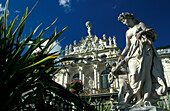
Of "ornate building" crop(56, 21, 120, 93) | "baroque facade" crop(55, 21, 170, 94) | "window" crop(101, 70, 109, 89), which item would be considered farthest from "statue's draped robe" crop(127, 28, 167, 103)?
"window" crop(101, 70, 109, 89)

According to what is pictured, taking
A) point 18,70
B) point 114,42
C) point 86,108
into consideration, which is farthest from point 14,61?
point 114,42

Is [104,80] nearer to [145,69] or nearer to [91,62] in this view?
[91,62]

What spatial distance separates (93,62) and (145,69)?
18177 millimetres

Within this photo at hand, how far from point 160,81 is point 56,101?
6.39 feet

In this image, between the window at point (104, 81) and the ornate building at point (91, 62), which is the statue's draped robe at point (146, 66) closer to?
the ornate building at point (91, 62)

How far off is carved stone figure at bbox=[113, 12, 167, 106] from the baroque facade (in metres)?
14.6

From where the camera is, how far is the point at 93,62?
69.6 feet

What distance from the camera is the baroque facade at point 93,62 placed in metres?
19.7

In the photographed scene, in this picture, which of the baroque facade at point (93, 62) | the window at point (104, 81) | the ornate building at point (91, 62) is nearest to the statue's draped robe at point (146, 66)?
the baroque facade at point (93, 62)

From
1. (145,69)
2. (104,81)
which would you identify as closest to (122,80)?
(145,69)

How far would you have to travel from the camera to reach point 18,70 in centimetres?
160

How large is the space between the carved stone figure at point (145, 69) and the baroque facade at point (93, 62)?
1462cm

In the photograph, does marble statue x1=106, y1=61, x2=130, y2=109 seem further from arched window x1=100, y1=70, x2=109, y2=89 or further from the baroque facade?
arched window x1=100, y1=70, x2=109, y2=89

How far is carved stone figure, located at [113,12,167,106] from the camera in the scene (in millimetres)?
2878
